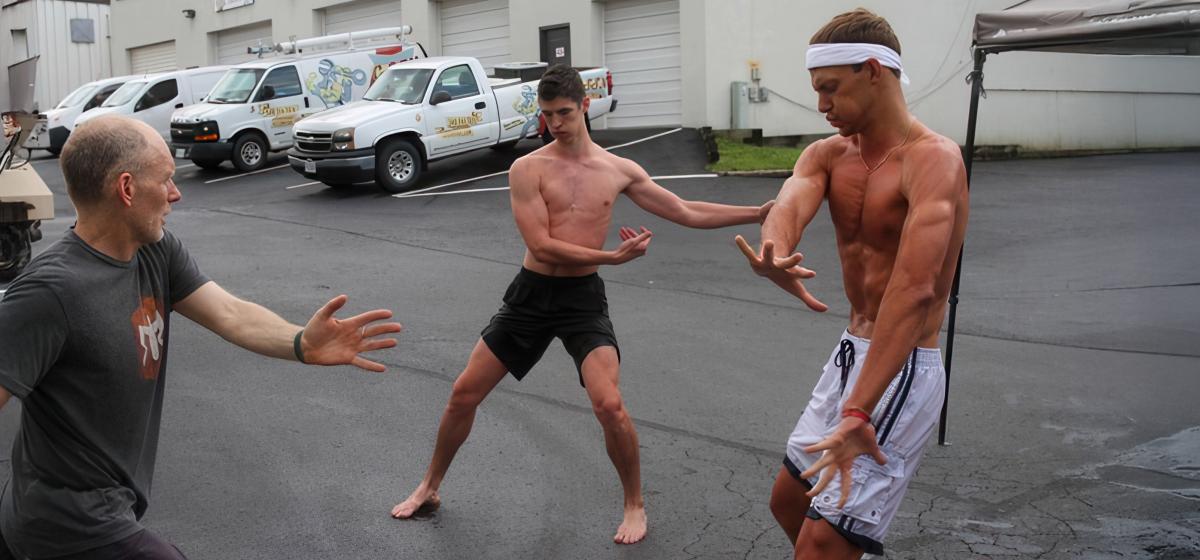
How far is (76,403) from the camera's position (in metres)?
2.74

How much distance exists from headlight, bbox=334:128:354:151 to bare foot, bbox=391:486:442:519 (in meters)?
12.3

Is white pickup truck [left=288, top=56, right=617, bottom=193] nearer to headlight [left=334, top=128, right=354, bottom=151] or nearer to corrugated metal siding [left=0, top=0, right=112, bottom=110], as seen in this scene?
headlight [left=334, top=128, right=354, bottom=151]

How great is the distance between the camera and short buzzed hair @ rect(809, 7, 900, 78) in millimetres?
3236

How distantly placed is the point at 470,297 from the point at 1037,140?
14.1 meters

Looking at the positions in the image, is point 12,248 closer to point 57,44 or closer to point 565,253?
point 565,253

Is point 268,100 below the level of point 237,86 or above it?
below

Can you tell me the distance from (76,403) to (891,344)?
2081 millimetres

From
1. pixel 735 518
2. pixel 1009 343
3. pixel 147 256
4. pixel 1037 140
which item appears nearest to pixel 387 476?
pixel 735 518

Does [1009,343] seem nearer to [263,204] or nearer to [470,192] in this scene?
[470,192]

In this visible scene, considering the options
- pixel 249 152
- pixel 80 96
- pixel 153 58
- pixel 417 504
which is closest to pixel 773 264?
pixel 417 504

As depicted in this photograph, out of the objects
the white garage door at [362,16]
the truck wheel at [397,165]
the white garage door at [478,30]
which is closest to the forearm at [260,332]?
the truck wheel at [397,165]

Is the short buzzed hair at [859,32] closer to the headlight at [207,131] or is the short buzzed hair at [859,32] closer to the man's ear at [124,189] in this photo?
the man's ear at [124,189]

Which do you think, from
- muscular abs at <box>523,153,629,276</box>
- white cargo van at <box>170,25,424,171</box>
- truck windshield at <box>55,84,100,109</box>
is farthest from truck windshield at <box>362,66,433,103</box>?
truck windshield at <box>55,84,100,109</box>

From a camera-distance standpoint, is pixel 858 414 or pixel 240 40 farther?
pixel 240 40
